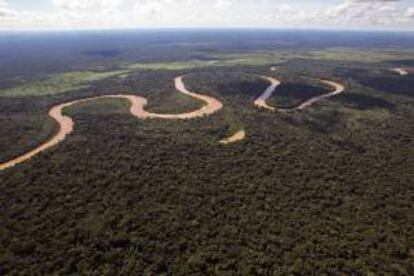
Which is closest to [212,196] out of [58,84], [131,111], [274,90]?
Answer: [131,111]

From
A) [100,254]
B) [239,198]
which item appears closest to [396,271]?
[239,198]

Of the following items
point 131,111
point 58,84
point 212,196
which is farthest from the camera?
point 58,84

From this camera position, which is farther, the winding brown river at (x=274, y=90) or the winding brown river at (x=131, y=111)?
the winding brown river at (x=274, y=90)

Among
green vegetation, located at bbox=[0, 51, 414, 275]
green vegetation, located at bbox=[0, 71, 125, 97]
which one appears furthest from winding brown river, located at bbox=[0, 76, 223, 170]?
green vegetation, located at bbox=[0, 71, 125, 97]

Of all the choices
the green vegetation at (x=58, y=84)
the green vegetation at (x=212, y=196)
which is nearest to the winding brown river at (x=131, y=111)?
the green vegetation at (x=212, y=196)

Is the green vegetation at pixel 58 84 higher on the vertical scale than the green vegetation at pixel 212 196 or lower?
lower

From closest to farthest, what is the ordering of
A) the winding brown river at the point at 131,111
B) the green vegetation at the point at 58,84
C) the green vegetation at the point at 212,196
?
1. the green vegetation at the point at 212,196
2. the winding brown river at the point at 131,111
3. the green vegetation at the point at 58,84

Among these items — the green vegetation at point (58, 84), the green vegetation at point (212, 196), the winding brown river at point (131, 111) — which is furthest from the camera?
the green vegetation at point (58, 84)

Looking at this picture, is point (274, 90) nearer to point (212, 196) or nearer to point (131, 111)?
point (131, 111)

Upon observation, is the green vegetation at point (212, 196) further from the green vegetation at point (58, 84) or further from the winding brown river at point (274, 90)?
the green vegetation at point (58, 84)
